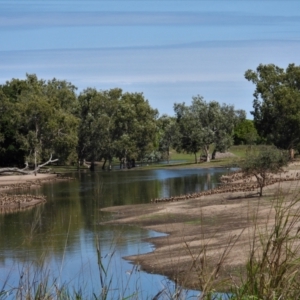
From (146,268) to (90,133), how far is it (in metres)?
64.9

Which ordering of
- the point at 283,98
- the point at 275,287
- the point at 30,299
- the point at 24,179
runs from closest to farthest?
1. the point at 275,287
2. the point at 30,299
3. the point at 24,179
4. the point at 283,98

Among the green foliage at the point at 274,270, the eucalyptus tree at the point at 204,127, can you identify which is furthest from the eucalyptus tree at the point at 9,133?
the green foliage at the point at 274,270

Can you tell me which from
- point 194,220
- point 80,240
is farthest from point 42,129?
point 80,240

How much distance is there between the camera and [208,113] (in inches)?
3413

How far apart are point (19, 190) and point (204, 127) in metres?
38.1

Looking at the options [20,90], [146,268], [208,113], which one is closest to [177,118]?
[208,113]

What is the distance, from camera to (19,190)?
51.8 meters

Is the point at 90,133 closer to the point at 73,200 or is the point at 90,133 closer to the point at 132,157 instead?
the point at 132,157

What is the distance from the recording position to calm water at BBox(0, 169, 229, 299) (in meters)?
7.03

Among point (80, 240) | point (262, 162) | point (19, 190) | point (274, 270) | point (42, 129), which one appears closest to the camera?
point (274, 270)

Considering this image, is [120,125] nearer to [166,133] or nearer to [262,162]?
[166,133]

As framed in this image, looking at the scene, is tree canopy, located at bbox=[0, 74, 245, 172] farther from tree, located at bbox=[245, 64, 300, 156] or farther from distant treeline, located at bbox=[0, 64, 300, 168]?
tree, located at bbox=[245, 64, 300, 156]

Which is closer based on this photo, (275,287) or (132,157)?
(275,287)

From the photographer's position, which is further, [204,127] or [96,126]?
[204,127]
